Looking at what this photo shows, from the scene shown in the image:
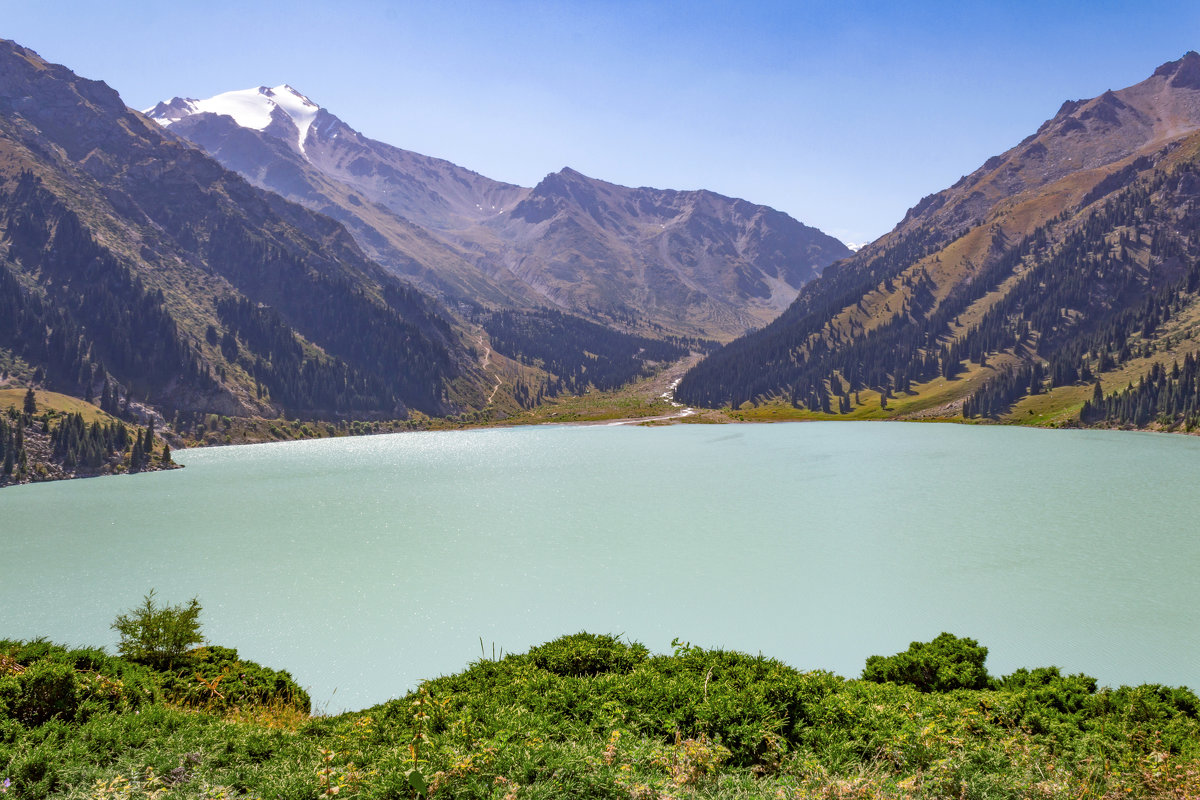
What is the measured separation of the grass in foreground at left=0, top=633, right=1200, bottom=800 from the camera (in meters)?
9.41

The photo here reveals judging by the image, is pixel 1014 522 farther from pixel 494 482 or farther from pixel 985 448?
pixel 985 448

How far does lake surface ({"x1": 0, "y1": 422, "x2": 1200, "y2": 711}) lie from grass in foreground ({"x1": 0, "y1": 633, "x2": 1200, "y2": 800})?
33.4ft

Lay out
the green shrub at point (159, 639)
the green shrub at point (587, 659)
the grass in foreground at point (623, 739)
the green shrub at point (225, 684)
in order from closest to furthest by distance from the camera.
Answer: the grass in foreground at point (623, 739) → the green shrub at point (587, 659) → the green shrub at point (225, 684) → the green shrub at point (159, 639)

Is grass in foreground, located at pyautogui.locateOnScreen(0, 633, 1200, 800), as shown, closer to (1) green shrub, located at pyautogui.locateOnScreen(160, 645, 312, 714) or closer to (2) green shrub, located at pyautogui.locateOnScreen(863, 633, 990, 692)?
(2) green shrub, located at pyautogui.locateOnScreen(863, 633, 990, 692)

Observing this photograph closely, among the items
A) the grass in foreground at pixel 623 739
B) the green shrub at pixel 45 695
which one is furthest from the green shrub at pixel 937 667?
the green shrub at pixel 45 695

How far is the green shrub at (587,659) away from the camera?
15844mm

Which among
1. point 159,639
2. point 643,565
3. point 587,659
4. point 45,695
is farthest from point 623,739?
point 643,565

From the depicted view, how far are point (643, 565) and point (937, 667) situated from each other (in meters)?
23.0

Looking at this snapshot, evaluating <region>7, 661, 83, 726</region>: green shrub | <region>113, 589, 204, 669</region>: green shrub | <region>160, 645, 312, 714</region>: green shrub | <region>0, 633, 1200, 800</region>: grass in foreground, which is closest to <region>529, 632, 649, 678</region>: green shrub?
<region>0, 633, 1200, 800</region>: grass in foreground

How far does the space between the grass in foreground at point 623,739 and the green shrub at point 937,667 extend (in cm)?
86

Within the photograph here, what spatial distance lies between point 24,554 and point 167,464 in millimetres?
80331

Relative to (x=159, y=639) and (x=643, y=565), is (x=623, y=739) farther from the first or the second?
(x=643, y=565)

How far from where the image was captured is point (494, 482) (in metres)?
79.6

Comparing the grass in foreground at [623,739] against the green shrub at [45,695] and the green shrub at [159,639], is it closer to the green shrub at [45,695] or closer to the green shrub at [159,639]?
the green shrub at [45,695]
